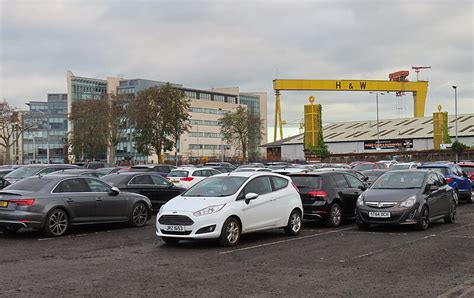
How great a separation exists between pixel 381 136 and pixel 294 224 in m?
84.5

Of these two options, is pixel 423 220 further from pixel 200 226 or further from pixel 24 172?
pixel 24 172

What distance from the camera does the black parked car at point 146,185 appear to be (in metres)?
18.5

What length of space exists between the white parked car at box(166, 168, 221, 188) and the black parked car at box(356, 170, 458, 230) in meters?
10.9

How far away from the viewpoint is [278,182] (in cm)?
1356

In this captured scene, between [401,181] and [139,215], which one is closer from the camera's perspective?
[401,181]

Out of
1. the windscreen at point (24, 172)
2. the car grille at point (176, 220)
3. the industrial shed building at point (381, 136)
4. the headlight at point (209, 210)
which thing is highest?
the industrial shed building at point (381, 136)

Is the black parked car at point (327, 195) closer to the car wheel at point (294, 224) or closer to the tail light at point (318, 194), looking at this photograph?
the tail light at point (318, 194)

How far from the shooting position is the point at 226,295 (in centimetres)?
749

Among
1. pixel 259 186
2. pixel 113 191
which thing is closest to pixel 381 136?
pixel 113 191

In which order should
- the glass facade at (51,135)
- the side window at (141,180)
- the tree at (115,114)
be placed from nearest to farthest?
1. the side window at (141,180)
2. the tree at (115,114)
3. the glass facade at (51,135)

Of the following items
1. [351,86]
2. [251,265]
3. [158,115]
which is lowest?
[251,265]

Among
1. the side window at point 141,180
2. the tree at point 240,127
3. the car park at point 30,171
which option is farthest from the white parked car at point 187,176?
the tree at point 240,127

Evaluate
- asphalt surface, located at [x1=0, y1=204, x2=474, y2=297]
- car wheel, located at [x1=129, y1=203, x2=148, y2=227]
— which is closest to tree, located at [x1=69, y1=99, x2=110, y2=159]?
car wheel, located at [x1=129, y1=203, x2=148, y2=227]

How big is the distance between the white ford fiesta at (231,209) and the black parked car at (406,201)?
176 cm
